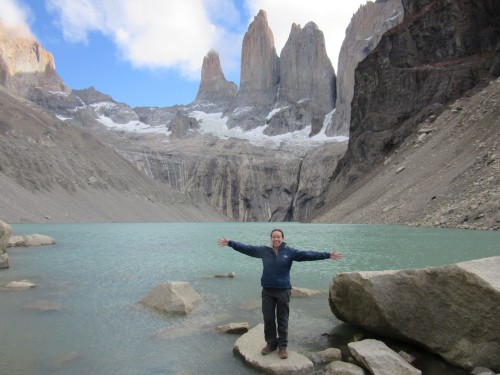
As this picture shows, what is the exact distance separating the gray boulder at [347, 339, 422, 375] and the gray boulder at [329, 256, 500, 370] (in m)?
0.83

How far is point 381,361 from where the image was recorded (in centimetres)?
669

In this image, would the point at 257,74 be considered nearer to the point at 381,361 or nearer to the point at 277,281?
the point at 277,281

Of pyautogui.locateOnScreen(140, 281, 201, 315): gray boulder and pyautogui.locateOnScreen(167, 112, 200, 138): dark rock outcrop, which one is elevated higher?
pyautogui.locateOnScreen(167, 112, 200, 138): dark rock outcrop

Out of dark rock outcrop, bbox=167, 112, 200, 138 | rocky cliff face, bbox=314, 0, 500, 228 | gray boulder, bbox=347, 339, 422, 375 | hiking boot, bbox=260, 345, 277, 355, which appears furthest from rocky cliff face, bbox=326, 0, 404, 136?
gray boulder, bbox=347, 339, 422, 375

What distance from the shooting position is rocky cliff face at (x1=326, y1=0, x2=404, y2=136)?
14175cm

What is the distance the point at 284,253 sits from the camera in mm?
7465

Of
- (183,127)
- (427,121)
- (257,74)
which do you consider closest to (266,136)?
(183,127)

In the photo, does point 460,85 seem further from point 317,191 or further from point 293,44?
point 293,44

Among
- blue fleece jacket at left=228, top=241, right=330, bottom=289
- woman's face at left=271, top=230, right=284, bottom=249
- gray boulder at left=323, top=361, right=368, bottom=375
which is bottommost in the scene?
gray boulder at left=323, top=361, right=368, bottom=375

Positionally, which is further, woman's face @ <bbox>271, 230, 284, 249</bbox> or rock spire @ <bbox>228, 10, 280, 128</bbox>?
rock spire @ <bbox>228, 10, 280, 128</bbox>

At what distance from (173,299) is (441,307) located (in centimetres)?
618

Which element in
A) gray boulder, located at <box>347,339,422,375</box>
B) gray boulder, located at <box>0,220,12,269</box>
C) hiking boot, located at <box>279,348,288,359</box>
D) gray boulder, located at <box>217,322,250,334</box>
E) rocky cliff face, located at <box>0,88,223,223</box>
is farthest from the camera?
rocky cliff face, located at <box>0,88,223,223</box>

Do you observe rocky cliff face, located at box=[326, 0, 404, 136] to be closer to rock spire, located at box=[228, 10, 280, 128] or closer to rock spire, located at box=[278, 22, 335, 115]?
rock spire, located at box=[278, 22, 335, 115]

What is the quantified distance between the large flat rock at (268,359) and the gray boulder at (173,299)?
116 inches
